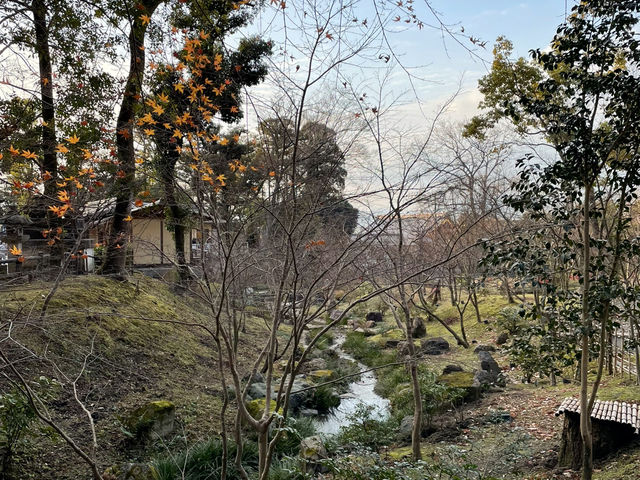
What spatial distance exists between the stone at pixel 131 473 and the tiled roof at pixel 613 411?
4.05 meters

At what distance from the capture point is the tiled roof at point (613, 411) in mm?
4383

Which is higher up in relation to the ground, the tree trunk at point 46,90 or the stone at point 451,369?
the tree trunk at point 46,90

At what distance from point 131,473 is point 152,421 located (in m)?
1.36

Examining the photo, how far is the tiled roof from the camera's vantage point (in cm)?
438

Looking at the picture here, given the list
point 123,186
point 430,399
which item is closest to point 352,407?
point 430,399

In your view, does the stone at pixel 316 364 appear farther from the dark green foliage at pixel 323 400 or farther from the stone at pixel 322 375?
the dark green foliage at pixel 323 400

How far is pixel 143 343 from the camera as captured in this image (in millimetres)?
7957

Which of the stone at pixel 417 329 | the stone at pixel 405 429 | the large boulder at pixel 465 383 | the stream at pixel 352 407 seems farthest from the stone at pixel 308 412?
the stone at pixel 417 329

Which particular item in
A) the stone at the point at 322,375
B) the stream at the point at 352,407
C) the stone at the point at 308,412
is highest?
the stone at the point at 322,375

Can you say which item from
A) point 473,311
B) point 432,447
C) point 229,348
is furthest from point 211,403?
point 473,311

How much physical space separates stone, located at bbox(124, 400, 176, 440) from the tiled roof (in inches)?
173

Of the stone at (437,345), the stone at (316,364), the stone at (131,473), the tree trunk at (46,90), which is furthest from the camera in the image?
the stone at (437,345)

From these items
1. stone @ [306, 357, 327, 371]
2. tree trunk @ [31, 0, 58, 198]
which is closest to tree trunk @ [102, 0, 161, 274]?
tree trunk @ [31, 0, 58, 198]

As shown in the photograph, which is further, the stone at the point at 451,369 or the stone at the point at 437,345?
the stone at the point at 437,345
